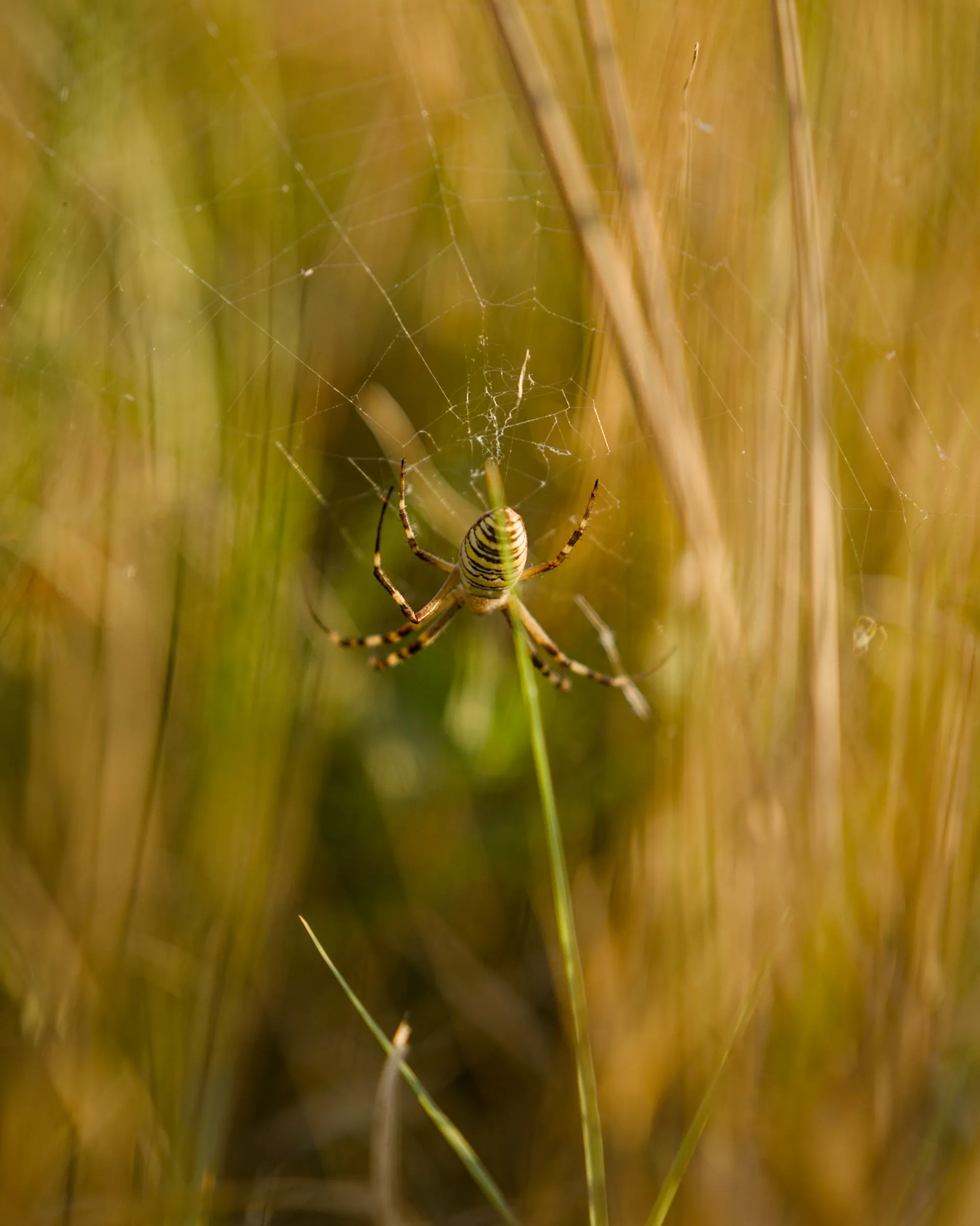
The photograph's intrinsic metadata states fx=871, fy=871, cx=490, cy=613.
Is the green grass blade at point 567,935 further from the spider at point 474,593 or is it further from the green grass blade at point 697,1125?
the spider at point 474,593

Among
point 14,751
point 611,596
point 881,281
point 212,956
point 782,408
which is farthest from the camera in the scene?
point 611,596

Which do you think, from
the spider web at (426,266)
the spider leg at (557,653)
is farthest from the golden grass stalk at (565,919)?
the spider leg at (557,653)

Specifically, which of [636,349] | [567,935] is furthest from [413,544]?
[567,935]

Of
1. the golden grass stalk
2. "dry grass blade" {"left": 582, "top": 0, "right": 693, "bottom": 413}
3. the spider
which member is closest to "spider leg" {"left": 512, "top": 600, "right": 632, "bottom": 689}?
the spider

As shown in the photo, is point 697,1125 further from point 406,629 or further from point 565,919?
point 406,629

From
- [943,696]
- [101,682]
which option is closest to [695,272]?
[943,696]

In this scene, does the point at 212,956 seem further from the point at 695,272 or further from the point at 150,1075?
the point at 695,272
